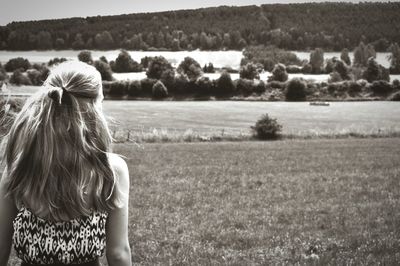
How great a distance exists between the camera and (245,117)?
112ft

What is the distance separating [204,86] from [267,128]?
517 cm

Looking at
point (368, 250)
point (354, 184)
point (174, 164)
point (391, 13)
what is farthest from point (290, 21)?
point (368, 250)

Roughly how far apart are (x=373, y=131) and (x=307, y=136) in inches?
158

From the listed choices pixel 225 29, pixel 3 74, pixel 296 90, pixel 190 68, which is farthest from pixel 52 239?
pixel 190 68

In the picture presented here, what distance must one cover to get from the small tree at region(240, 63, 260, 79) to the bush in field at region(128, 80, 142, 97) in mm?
6485

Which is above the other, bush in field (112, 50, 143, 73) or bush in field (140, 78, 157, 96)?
bush in field (112, 50, 143, 73)

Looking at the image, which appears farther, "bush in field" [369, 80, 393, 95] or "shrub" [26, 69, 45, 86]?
"bush in field" [369, 80, 393, 95]

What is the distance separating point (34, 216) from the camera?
2.29 metres

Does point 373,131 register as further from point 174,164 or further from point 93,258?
point 93,258

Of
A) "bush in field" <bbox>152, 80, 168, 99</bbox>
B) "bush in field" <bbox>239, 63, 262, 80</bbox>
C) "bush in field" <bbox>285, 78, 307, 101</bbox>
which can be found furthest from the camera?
"bush in field" <bbox>152, 80, 168, 99</bbox>

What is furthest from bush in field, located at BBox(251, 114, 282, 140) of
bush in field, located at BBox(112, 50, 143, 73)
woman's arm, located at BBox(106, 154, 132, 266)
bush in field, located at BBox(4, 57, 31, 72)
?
woman's arm, located at BBox(106, 154, 132, 266)

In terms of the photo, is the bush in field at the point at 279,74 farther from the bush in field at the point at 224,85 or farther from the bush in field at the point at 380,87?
the bush in field at the point at 380,87

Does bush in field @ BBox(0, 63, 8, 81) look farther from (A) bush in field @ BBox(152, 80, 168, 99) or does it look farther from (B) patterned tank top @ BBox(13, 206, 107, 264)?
(B) patterned tank top @ BBox(13, 206, 107, 264)

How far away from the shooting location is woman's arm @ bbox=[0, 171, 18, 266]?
7.52 feet
